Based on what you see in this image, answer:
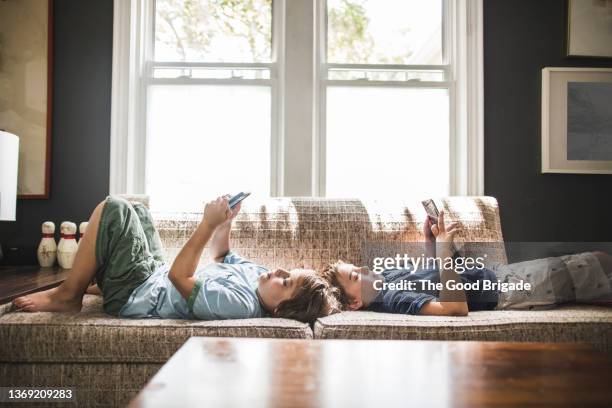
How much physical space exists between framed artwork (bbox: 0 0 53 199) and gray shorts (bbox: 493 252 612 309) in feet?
8.61

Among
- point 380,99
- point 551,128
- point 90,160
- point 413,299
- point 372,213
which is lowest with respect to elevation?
point 413,299

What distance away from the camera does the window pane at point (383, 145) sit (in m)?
3.10

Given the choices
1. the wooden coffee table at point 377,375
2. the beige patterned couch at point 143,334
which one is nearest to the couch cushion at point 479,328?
the beige patterned couch at point 143,334

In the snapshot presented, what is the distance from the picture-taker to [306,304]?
5.98 feet

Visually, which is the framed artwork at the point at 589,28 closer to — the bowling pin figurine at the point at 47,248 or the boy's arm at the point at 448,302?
the boy's arm at the point at 448,302

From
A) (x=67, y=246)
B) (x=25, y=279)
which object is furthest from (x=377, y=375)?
(x=67, y=246)

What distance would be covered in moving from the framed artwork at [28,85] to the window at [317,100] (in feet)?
1.64

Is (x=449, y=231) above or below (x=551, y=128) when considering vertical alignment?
below

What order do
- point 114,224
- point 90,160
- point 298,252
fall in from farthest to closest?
point 90,160 < point 298,252 < point 114,224

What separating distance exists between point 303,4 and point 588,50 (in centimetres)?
180

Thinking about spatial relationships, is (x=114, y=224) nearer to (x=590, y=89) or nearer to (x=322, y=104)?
(x=322, y=104)

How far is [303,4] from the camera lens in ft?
9.75

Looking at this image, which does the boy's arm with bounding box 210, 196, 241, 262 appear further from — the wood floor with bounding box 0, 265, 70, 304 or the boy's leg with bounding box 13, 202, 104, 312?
the wood floor with bounding box 0, 265, 70, 304

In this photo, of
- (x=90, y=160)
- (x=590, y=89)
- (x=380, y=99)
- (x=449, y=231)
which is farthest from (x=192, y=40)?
(x=590, y=89)
